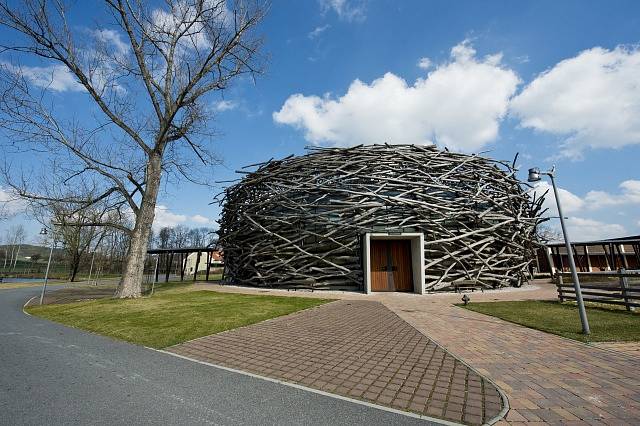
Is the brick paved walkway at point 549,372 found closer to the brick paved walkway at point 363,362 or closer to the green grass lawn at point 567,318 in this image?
the brick paved walkway at point 363,362

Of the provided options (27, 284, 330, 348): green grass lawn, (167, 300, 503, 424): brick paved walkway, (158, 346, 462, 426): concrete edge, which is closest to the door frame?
(27, 284, 330, 348): green grass lawn

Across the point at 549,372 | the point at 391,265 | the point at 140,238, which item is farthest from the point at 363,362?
the point at 140,238

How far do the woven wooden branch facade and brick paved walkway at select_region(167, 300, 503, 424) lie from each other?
27.8 ft

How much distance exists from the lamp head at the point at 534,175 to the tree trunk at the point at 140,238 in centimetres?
1510

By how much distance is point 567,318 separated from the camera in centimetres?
810

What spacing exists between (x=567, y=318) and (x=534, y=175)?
4.27 meters

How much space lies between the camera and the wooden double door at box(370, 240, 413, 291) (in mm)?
16500

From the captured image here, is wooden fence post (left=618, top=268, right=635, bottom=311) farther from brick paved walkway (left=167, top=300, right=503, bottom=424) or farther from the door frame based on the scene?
the door frame

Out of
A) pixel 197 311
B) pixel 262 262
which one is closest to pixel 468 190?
pixel 262 262

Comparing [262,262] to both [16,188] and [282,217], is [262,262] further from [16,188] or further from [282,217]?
[16,188]

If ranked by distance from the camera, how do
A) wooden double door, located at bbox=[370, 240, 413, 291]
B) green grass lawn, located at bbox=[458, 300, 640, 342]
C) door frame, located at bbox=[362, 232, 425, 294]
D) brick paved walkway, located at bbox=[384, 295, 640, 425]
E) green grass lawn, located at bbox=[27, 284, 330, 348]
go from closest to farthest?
1. brick paved walkway, located at bbox=[384, 295, 640, 425]
2. green grass lawn, located at bbox=[458, 300, 640, 342]
3. green grass lawn, located at bbox=[27, 284, 330, 348]
4. door frame, located at bbox=[362, 232, 425, 294]
5. wooden double door, located at bbox=[370, 240, 413, 291]

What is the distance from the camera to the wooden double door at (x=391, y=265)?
16500 millimetres

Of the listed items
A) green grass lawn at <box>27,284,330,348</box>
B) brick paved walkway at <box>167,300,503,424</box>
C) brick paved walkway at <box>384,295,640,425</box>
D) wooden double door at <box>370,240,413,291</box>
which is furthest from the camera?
wooden double door at <box>370,240,413,291</box>

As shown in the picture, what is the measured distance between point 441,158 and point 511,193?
207 inches
